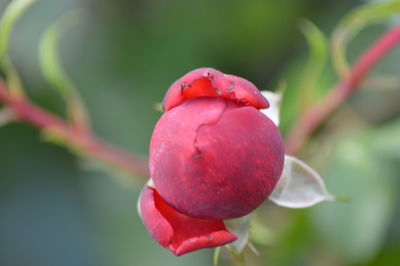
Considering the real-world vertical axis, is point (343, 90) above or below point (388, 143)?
above

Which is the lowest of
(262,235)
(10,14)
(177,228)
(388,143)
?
(262,235)

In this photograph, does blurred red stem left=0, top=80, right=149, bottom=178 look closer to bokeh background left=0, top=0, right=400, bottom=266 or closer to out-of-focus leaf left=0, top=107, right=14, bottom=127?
out-of-focus leaf left=0, top=107, right=14, bottom=127

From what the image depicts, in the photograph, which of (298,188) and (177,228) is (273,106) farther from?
(177,228)

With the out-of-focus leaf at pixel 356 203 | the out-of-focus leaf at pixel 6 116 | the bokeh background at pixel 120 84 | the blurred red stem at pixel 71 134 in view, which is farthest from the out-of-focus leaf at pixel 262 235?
the out-of-focus leaf at pixel 6 116

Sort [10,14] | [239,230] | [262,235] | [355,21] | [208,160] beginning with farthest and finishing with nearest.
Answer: [262,235] < [355,21] < [10,14] < [239,230] < [208,160]

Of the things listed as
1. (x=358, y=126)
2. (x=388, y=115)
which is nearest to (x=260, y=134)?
(x=358, y=126)

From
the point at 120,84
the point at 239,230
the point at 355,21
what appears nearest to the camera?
the point at 239,230

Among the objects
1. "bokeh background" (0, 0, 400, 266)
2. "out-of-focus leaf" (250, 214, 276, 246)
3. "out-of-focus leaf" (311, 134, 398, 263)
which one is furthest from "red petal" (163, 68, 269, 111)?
"bokeh background" (0, 0, 400, 266)

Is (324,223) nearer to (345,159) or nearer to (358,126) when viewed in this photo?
(345,159)

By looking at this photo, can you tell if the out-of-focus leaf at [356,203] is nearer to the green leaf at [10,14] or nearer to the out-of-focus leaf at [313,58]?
the out-of-focus leaf at [313,58]

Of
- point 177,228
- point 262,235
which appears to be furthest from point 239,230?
point 262,235
